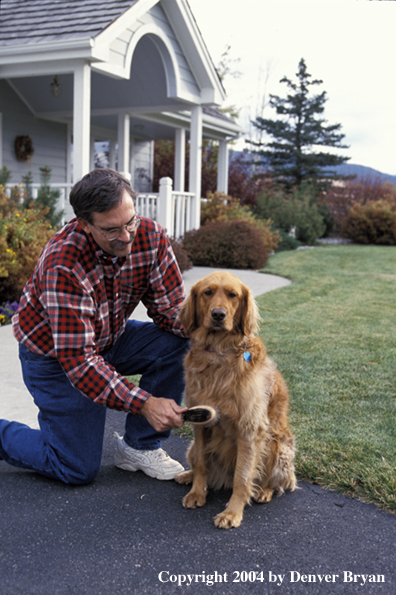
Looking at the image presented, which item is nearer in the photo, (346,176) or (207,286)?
(207,286)

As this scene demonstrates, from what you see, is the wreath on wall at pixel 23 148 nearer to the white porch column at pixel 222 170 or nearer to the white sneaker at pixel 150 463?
the white porch column at pixel 222 170

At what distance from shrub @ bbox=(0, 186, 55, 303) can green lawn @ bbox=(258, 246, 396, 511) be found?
3112mm

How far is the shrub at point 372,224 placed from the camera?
2038cm

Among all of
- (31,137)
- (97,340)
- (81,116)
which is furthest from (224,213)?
(97,340)

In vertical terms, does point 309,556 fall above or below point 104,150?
below

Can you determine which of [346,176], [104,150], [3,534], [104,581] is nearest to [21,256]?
[3,534]

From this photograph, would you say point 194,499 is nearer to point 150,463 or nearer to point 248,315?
point 150,463

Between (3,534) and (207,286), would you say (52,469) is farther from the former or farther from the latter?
(207,286)

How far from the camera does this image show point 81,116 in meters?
8.93

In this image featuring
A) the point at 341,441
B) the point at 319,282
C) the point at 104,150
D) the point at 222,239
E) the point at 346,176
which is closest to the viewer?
the point at 341,441

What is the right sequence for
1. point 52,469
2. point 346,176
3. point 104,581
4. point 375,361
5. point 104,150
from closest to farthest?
point 104,581 < point 52,469 < point 375,361 < point 104,150 < point 346,176

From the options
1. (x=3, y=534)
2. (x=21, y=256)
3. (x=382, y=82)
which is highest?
(x=382, y=82)

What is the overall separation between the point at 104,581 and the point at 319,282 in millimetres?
8570

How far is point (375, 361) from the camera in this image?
5402 millimetres
